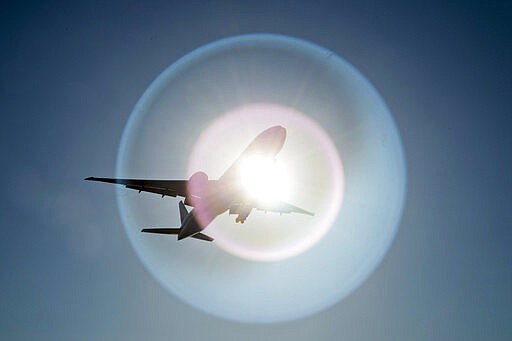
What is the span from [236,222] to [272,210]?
789 cm

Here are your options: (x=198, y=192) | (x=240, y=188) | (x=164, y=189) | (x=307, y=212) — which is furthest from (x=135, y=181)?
(x=307, y=212)

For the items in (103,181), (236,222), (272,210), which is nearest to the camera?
(103,181)

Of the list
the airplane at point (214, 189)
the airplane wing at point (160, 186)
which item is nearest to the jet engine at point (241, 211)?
the airplane at point (214, 189)

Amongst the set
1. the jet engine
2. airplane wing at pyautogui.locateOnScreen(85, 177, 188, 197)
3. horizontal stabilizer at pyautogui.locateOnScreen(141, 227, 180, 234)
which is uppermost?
the jet engine

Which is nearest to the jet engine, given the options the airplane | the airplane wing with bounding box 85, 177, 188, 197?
the airplane

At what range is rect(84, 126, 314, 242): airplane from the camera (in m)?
55.7

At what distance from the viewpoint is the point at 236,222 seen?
61500mm

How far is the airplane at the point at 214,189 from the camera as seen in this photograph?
55656 millimetres

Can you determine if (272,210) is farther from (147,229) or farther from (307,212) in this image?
(147,229)

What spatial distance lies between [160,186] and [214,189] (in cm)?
798

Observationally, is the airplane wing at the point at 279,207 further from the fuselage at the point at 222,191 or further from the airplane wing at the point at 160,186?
the airplane wing at the point at 160,186

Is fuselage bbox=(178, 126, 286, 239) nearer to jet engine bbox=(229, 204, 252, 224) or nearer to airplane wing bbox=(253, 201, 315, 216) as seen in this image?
jet engine bbox=(229, 204, 252, 224)

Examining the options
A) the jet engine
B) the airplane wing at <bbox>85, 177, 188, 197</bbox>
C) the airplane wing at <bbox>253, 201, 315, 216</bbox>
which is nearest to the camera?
the airplane wing at <bbox>85, 177, 188, 197</bbox>

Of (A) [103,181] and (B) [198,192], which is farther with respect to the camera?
(B) [198,192]
